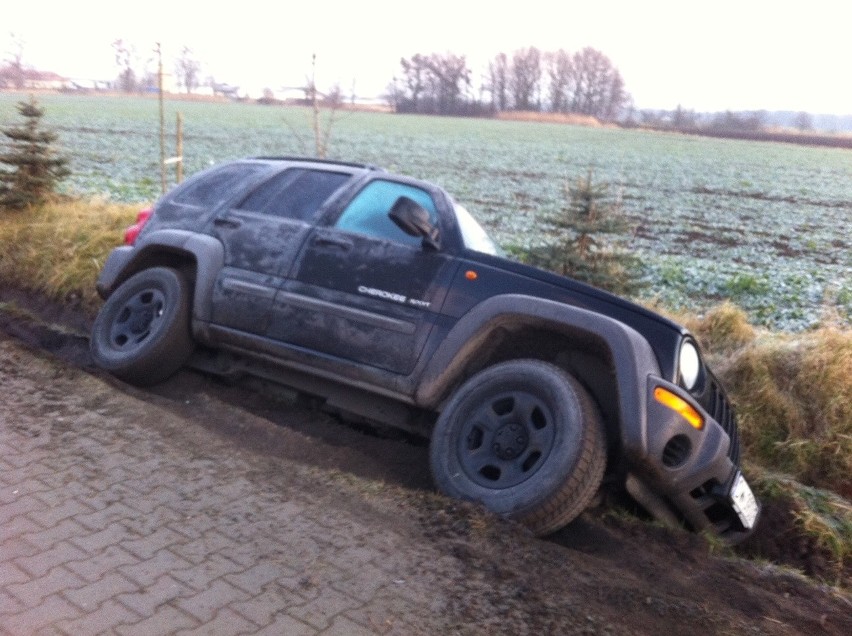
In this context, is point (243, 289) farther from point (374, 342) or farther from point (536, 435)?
point (536, 435)

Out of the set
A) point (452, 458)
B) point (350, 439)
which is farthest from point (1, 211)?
point (452, 458)

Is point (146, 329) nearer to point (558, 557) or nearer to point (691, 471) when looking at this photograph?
point (558, 557)

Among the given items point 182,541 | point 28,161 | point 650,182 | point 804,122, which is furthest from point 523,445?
point 650,182

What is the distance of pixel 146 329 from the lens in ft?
22.0

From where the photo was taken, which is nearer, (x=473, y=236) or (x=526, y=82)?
(x=473, y=236)

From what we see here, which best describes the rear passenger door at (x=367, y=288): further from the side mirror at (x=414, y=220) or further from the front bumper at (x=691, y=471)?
the front bumper at (x=691, y=471)

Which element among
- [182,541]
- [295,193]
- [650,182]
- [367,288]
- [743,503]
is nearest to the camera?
[182,541]

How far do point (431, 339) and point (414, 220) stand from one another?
2.29ft

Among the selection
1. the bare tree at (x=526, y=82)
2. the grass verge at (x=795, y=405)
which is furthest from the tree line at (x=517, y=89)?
the grass verge at (x=795, y=405)

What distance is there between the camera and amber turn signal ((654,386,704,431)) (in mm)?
4883

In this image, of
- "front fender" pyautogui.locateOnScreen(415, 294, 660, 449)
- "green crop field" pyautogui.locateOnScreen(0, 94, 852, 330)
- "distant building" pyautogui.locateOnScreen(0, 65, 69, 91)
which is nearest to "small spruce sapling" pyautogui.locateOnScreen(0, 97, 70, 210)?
"green crop field" pyautogui.locateOnScreen(0, 94, 852, 330)

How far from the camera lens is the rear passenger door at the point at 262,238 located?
618 centimetres

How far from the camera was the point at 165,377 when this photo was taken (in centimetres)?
657

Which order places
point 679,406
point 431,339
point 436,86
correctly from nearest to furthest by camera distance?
point 679,406 → point 431,339 → point 436,86
